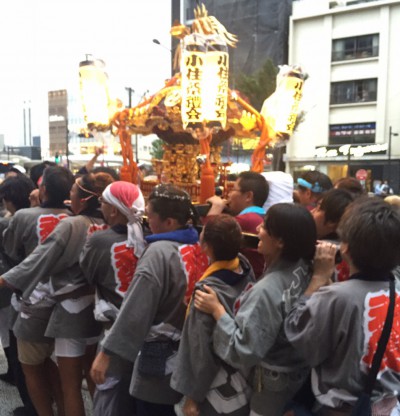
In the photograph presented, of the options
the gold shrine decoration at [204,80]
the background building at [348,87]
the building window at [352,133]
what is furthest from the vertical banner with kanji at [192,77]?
the building window at [352,133]

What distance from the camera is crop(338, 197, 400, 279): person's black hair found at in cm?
157

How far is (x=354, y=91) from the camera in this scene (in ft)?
99.7

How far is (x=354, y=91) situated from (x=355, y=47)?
121 inches

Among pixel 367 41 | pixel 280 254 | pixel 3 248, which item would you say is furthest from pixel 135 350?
pixel 367 41

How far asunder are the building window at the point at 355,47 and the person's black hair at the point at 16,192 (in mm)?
30777

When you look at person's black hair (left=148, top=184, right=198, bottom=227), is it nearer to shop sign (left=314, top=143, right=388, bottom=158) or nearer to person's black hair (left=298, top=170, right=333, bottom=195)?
person's black hair (left=298, top=170, right=333, bottom=195)

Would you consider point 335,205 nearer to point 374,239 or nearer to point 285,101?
point 374,239

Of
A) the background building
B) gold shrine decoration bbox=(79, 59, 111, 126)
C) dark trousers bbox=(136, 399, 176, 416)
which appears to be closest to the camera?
dark trousers bbox=(136, 399, 176, 416)

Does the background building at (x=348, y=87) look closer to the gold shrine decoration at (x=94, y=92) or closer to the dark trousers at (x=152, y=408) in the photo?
the gold shrine decoration at (x=94, y=92)

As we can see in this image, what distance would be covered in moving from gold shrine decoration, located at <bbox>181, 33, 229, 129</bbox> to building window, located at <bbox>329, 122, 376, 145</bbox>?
25.6 meters

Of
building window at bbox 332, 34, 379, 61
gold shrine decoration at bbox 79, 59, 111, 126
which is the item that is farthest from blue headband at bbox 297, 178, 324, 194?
building window at bbox 332, 34, 379, 61

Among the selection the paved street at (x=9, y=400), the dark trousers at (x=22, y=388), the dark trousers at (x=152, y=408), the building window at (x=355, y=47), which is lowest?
the paved street at (x=9, y=400)

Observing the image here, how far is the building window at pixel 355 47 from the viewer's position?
29656mm

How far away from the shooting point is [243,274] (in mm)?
2111
